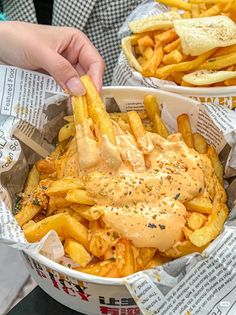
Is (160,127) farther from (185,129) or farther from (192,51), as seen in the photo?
(192,51)

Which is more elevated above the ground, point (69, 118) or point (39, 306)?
point (69, 118)

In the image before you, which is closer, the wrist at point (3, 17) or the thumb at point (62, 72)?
the thumb at point (62, 72)

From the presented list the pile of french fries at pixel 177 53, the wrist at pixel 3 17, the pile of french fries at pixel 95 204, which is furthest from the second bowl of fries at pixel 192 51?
the wrist at pixel 3 17

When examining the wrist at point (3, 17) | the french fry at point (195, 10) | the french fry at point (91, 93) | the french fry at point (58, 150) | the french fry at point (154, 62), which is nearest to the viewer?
the french fry at point (91, 93)

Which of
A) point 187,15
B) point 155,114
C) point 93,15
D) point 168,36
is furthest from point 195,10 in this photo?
point 93,15

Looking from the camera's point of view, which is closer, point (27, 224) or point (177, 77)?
point (27, 224)

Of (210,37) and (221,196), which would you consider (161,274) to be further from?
(210,37)

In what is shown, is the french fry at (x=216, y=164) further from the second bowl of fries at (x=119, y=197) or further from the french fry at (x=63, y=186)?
the french fry at (x=63, y=186)
